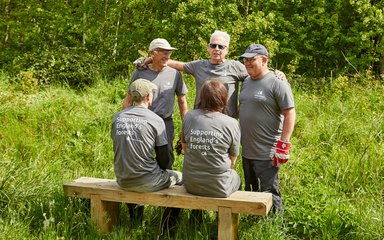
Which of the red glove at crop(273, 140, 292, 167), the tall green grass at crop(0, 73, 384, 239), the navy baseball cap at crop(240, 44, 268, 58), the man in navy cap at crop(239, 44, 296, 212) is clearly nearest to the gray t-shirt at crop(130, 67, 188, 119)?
the man in navy cap at crop(239, 44, 296, 212)

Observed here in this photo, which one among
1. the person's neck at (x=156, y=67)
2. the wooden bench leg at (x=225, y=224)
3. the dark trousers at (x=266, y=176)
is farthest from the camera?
the person's neck at (x=156, y=67)

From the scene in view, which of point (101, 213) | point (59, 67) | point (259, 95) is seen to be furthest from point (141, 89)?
point (59, 67)

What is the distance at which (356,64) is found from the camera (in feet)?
39.9

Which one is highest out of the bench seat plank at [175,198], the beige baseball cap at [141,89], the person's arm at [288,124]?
the beige baseball cap at [141,89]

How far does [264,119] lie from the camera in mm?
4621

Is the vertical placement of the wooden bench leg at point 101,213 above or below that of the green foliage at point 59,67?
below

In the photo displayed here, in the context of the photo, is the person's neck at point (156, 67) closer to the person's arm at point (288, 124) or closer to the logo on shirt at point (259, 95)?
the logo on shirt at point (259, 95)

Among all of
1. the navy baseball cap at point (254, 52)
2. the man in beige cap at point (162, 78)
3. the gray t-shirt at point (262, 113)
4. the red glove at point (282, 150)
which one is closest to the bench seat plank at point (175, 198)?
the red glove at point (282, 150)

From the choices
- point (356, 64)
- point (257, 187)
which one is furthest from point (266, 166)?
point (356, 64)

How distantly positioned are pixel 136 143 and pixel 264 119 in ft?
4.30

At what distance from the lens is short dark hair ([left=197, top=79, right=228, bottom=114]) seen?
13.5ft

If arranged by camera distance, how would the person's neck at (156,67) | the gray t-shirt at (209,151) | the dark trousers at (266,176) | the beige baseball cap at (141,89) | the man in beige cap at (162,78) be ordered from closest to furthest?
the gray t-shirt at (209,151), the beige baseball cap at (141,89), the dark trousers at (266,176), the man in beige cap at (162,78), the person's neck at (156,67)

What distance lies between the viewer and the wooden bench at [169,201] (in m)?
4.15

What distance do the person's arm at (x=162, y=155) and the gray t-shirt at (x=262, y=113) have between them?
840 millimetres
